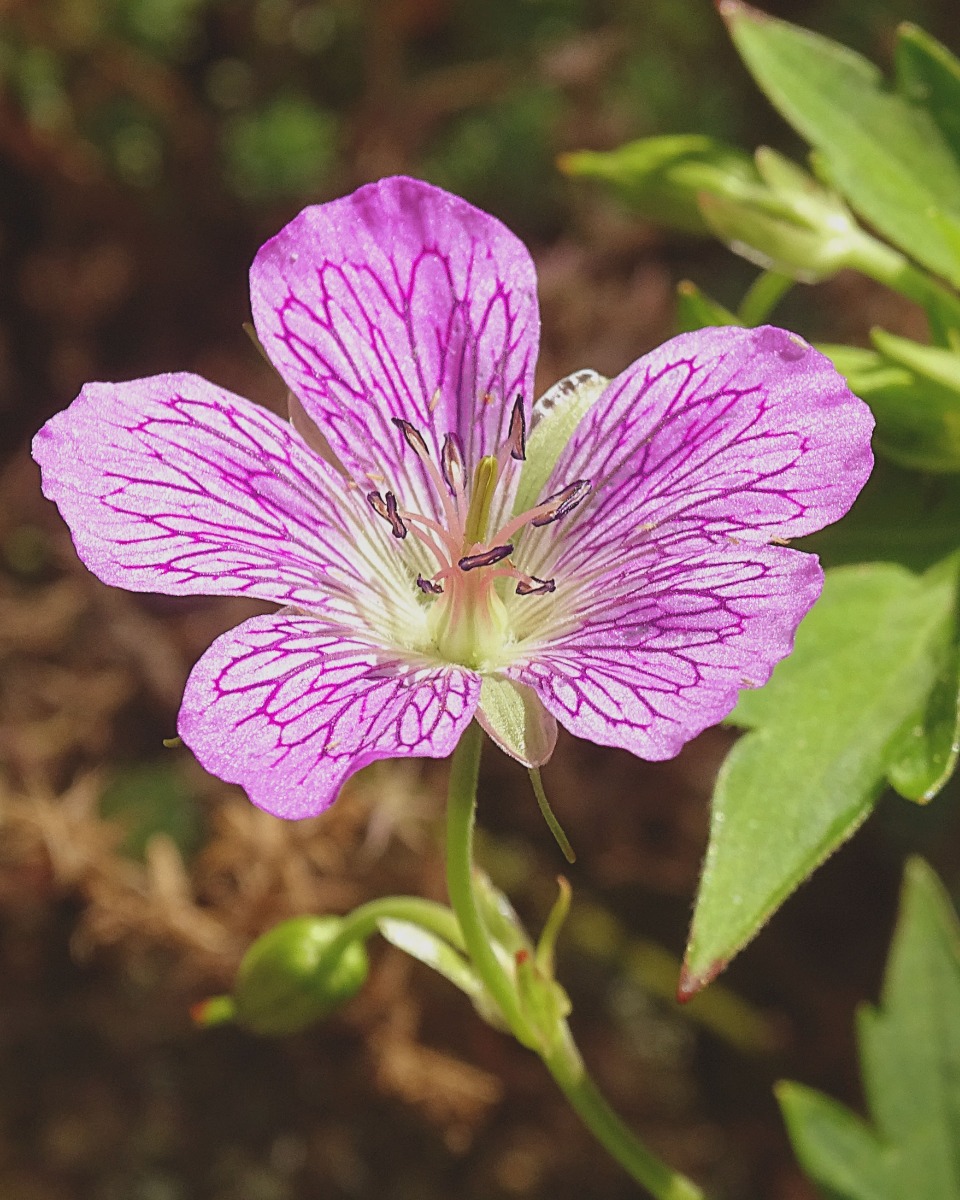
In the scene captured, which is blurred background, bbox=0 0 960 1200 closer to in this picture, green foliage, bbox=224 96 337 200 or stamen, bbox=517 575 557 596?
green foliage, bbox=224 96 337 200

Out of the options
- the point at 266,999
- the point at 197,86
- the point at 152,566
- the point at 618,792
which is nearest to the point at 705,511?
the point at 152,566

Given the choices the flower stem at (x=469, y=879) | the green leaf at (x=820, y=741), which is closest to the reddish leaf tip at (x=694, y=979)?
the green leaf at (x=820, y=741)

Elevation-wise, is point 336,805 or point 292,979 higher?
point 292,979

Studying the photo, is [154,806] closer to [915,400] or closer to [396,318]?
[396,318]

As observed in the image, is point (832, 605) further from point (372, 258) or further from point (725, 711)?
point (372, 258)

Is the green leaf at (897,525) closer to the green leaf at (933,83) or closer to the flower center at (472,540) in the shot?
the flower center at (472,540)

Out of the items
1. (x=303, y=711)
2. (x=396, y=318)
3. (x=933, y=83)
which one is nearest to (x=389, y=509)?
(x=396, y=318)

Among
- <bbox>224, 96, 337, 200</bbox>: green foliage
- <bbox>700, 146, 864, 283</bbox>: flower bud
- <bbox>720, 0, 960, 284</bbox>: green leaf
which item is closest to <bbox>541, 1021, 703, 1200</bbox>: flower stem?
<bbox>700, 146, 864, 283</bbox>: flower bud
